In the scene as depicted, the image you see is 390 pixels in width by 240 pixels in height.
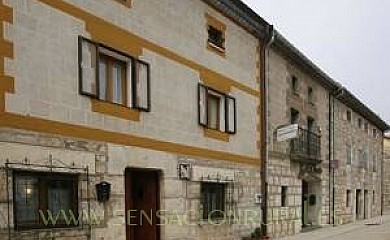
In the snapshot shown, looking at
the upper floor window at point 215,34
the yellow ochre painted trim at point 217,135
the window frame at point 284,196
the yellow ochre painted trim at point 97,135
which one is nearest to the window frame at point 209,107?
the yellow ochre painted trim at point 217,135

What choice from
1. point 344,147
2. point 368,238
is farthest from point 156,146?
point 344,147

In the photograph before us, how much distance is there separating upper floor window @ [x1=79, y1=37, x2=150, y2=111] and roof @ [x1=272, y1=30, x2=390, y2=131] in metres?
7.67

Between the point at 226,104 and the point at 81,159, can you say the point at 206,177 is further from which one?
the point at 81,159

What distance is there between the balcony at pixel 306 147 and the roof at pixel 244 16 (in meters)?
4.64

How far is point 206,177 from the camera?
14.2 metres

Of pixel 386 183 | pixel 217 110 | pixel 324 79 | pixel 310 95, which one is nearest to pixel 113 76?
pixel 217 110

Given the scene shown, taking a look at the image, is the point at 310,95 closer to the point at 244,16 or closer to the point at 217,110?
the point at 244,16

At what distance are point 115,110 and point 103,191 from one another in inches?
61.6

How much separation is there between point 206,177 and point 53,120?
5.77m

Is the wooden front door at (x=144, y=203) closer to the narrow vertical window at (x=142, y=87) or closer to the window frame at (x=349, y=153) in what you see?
the narrow vertical window at (x=142, y=87)

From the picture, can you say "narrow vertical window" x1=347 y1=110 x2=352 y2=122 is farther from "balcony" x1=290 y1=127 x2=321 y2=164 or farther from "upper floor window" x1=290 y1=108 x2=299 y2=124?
"upper floor window" x1=290 y1=108 x2=299 y2=124

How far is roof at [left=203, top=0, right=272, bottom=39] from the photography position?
15.3 metres

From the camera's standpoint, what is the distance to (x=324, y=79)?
24.7 meters

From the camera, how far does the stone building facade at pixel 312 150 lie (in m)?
19.0
